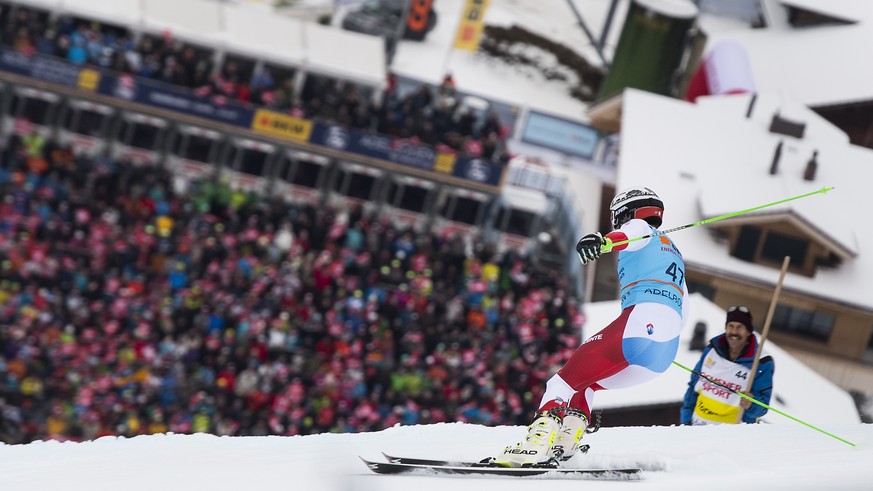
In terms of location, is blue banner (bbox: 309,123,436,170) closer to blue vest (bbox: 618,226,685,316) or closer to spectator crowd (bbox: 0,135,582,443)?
spectator crowd (bbox: 0,135,582,443)

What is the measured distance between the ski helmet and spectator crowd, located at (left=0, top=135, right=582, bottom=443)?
9081 mm

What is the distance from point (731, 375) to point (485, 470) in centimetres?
278

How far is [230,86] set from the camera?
851 inches

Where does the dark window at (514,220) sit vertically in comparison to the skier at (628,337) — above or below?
below

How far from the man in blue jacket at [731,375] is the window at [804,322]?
12303 millimetres

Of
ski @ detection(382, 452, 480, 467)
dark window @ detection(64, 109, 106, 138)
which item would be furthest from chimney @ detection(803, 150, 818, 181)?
ski @ detection(382, 452, 480, 467)

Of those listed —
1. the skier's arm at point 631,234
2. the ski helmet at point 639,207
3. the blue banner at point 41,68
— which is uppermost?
the ski helmet at point 639,207

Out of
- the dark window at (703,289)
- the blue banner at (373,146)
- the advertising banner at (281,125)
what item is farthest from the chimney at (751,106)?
the advertising banner at (281,125)

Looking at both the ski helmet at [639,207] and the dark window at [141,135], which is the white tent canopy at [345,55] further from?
the ski helmet at [639,207]

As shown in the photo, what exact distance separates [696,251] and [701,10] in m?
20.7

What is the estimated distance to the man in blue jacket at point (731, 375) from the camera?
7.12m

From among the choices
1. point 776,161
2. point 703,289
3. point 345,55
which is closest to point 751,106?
point 776,161

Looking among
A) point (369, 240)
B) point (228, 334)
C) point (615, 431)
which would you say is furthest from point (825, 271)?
point (615, 431)

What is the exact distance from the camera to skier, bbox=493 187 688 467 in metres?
5.48
